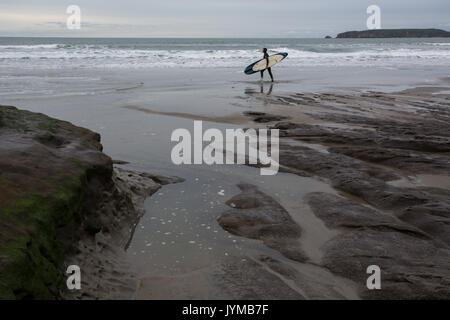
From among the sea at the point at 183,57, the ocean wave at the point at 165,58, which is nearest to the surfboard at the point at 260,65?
the sea at the point at 183,57

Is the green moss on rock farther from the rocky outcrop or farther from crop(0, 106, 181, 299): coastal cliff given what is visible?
the rocky outcrop

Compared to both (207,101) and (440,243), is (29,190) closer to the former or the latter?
(440,243)

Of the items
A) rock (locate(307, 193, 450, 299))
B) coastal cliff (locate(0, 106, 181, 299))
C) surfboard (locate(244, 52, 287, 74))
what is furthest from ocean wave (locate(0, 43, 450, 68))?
rock (locate(307, 193, 450, 299))

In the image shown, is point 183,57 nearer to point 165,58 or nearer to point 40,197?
point 165,58

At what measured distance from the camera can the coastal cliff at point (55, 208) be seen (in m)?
2.43

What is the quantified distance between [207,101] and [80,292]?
929cm

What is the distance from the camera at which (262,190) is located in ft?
16.6

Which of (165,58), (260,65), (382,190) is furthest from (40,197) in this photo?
(165,58)

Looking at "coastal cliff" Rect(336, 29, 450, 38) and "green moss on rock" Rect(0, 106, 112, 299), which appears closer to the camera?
"green moss on rock" Rect(0, 106, 112, 299)

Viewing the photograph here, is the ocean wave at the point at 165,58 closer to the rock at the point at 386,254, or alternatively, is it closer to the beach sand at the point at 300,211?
the beach sand at the point at 300,211

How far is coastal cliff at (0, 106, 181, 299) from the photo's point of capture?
2.43 meters

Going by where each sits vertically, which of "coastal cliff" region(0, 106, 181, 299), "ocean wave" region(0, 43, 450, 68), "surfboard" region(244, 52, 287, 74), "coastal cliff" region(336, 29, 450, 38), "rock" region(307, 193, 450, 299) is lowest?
"rock" region(307, 193, 450, 299)

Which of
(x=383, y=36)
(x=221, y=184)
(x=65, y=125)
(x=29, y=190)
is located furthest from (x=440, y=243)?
(x=383, y=36)

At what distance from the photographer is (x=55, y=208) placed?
2.94 m
